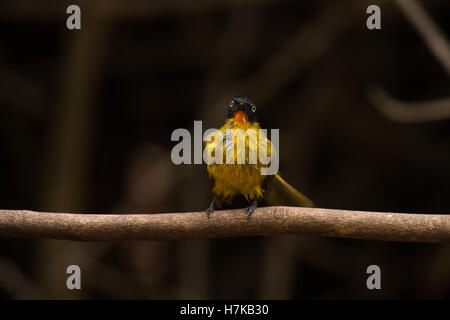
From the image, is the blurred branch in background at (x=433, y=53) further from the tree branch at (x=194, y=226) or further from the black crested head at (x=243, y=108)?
the tree branch at (x=194, y=226)

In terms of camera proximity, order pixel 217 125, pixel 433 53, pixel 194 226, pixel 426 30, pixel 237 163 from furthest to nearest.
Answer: pixel 217 125 → pixel 433 53 → pixel 426 30 → pixel 237 163 → pixel 194 226

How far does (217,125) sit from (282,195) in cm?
198

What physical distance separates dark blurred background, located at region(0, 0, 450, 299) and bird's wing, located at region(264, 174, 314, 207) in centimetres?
198

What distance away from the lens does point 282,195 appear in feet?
9.86

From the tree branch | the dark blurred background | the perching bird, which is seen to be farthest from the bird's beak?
the dark blurred background

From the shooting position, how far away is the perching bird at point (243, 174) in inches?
112

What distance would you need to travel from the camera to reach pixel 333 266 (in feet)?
18.7

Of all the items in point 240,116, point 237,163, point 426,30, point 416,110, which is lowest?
point 237,163

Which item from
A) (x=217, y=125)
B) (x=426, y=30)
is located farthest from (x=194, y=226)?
(x=217, y=125)

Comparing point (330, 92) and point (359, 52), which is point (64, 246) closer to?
point (330, 92)

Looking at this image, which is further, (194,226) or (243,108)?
(243,108)

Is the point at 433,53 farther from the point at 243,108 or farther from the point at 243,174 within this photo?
the point at 243,174

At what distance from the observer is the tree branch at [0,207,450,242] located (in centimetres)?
241

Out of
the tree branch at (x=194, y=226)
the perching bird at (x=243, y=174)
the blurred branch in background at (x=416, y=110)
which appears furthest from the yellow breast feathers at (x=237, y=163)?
the blurred branch in background at (x=416, y=110)
